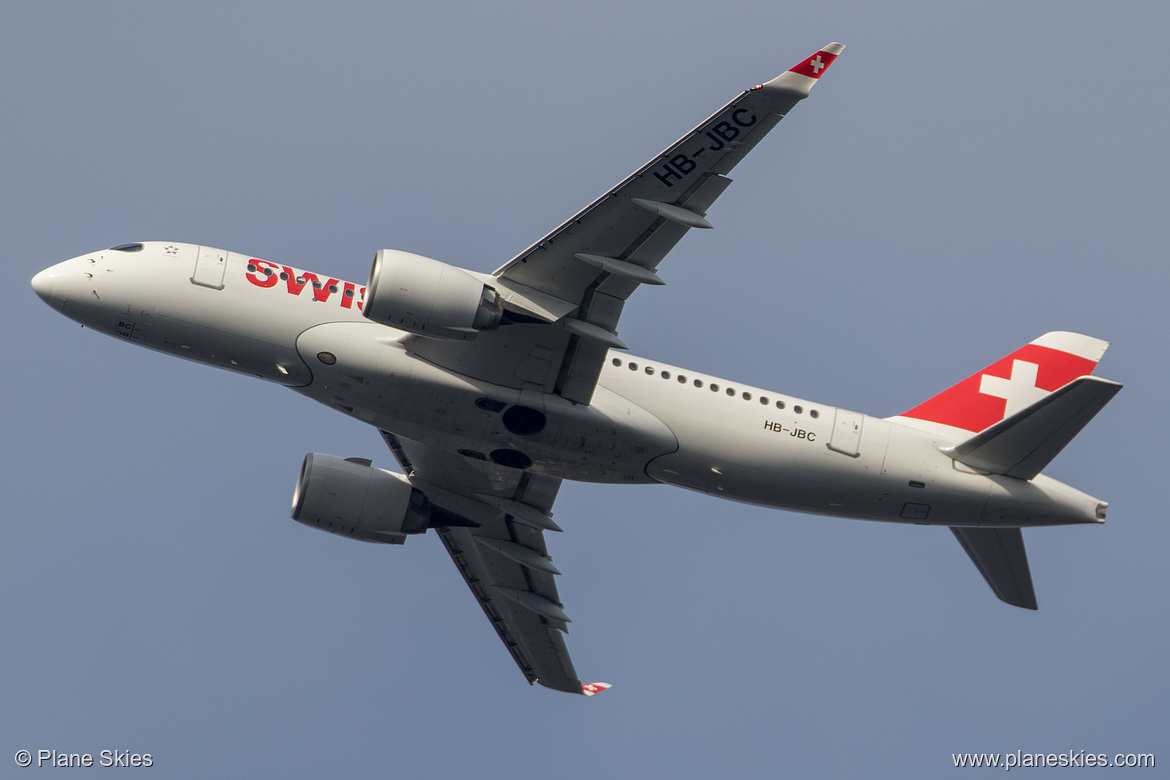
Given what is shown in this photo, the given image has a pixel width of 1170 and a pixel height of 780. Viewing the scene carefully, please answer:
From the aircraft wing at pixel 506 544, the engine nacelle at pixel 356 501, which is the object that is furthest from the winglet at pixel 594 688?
the engine nacelle at pixel 356 501

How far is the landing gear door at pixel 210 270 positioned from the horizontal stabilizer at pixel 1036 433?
68.3 ft

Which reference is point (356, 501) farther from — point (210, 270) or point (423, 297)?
point (423, 297)

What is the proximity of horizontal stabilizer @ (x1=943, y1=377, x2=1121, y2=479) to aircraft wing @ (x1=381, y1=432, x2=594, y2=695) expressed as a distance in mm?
13064

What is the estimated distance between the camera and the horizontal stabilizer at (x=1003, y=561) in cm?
3550

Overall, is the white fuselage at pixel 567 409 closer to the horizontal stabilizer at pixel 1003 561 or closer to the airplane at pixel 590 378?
the airplane at pixel 590 378

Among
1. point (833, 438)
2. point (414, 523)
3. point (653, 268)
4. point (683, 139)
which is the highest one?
point (683, 139)

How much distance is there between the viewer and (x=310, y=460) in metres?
37.2

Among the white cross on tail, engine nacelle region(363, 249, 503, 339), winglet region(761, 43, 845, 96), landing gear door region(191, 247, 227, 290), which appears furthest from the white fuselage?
winglet region(761, 43, 845, 96)

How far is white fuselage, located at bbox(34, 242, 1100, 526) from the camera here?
101 feet

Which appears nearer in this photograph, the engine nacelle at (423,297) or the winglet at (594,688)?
the engine nacelle at (423,297)

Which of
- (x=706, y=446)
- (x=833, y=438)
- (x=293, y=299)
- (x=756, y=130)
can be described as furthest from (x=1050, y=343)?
(x=293, y=299)

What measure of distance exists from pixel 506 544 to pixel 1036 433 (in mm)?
17306

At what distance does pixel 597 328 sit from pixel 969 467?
1162 centimetres

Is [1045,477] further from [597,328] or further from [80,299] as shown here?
[80,299]
